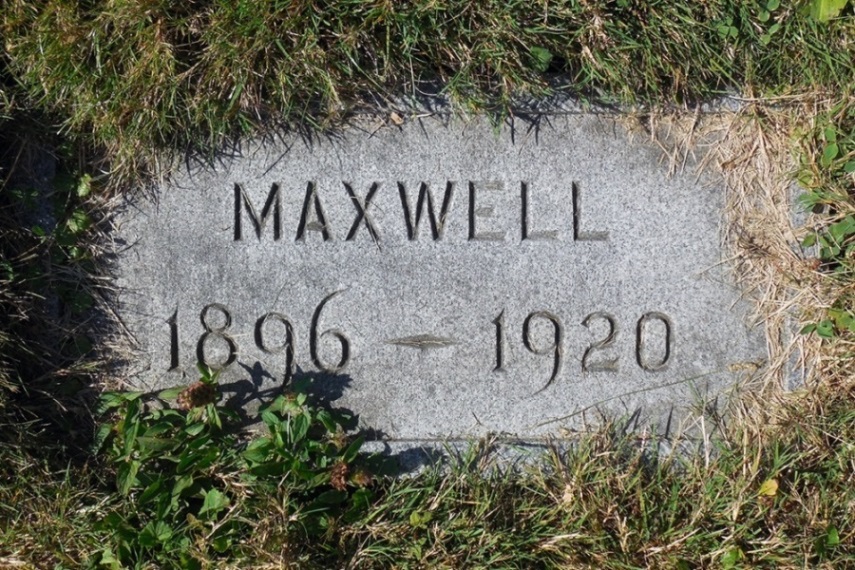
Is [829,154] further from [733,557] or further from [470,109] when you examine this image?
[733,557]

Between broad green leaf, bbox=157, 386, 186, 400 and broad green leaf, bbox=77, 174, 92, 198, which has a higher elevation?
broad green leaf, bbox=77, 174, 92, 198

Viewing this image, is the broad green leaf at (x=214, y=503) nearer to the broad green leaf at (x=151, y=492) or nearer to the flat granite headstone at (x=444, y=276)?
the broad green leaf at (x=151, y=492)

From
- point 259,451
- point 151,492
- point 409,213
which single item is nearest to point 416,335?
point 409,213

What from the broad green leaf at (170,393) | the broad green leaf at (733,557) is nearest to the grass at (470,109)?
the broad green leaf at (733,557)

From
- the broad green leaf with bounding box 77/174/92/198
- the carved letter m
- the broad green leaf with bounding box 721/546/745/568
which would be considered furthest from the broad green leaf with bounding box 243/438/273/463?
the broad green leaf with bounding box 721/546/745/568

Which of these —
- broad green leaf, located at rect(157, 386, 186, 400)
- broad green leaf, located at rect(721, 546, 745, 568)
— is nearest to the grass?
broad green leaf, located at rect(721, 546, 745, 568)

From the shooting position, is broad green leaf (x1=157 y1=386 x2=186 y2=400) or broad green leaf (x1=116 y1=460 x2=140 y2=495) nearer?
broad green leaf (x1=116 y1=460 x2=140 y2=495)

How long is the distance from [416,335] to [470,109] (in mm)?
732

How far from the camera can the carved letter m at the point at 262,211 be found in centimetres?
283

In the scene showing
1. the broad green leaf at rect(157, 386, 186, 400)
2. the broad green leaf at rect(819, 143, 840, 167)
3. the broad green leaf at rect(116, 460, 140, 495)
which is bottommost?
the broad green leaf at rect(116, 460, 140, 495)

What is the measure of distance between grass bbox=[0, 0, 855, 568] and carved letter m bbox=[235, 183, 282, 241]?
0.19 meters

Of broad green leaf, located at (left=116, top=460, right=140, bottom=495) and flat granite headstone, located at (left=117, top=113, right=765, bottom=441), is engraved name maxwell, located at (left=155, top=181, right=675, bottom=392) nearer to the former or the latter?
flat granite headstone, located at (left=117, top=113, right=765, bottom=441)

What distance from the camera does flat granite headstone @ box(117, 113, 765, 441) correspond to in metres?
2.84

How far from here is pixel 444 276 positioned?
112 inches
